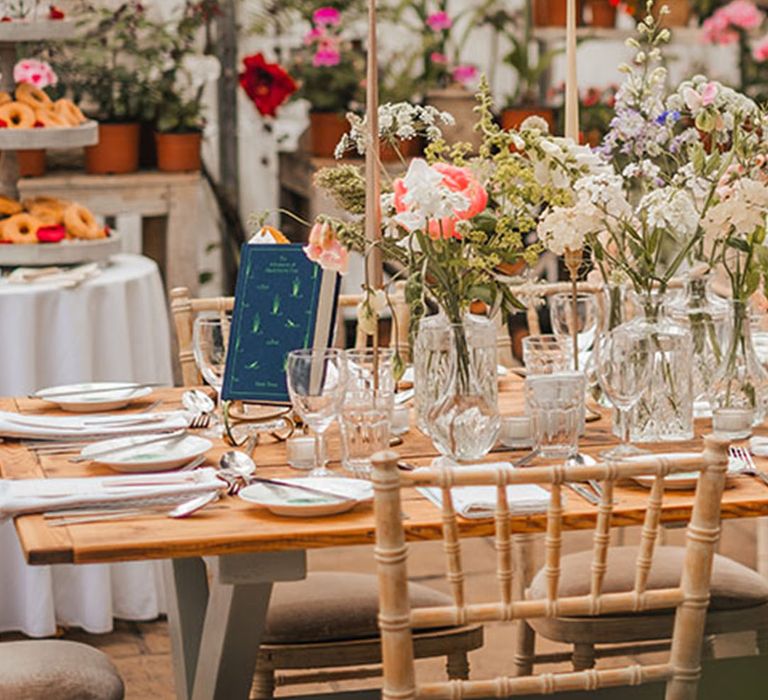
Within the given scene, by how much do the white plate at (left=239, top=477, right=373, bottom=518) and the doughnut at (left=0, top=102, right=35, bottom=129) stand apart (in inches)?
83.0

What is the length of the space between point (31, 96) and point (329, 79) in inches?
62.3

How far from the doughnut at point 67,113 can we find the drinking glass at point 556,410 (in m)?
2.13

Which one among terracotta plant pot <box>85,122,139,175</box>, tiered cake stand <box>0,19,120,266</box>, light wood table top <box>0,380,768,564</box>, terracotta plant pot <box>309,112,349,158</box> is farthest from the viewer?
terracotta plant pot <box>309,112,349,158</box>

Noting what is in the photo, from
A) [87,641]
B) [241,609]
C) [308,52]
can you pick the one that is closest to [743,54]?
[308,52]

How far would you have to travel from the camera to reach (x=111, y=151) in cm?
504

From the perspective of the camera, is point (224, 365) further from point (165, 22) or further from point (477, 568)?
point (165, 22)

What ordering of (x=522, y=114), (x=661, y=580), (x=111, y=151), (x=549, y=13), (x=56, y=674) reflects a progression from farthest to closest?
(x=549, y=13), (x=522, y=114), (x=111, y=151), (x=661, y=580), (x=56, y=674)

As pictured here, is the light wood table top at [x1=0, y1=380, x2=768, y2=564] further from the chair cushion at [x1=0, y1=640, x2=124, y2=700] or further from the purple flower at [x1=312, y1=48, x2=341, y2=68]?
the purple flower at [x1=312, y1=48, x2=341, y2=68]

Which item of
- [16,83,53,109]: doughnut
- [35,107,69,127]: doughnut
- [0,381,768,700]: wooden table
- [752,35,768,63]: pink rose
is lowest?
[0,381,768,700]: wooden table

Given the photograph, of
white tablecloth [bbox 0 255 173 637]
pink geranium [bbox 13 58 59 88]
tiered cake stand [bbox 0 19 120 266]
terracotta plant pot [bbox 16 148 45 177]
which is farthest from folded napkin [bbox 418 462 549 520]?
terracotta plant pot [bbox 16 148 45 177]

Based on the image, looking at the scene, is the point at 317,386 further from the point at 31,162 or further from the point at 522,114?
the point at 522,114

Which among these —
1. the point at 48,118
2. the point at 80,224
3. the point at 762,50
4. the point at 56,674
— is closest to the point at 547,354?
the point at 56,674

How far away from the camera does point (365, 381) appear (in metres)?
2.35

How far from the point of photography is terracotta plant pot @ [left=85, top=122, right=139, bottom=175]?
5.03m
